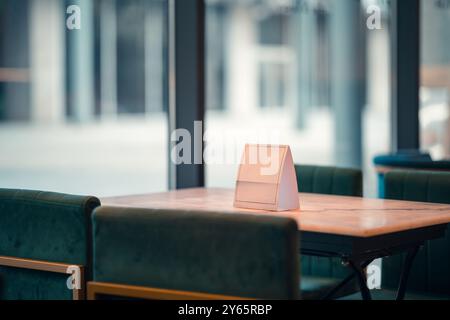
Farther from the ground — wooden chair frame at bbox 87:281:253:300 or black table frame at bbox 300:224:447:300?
black table frame at bbox 300:224:447:300

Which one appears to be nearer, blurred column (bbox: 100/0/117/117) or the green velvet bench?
the green velvet bench

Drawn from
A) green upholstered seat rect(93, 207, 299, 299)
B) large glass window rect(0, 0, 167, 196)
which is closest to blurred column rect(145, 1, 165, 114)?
large glass window rect(0, 0, 167, 196)

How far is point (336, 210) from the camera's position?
3096mm

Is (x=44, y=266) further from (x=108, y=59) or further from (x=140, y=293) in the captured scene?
(x=108, y=59)

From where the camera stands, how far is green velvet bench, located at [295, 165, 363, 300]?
3.70 metres

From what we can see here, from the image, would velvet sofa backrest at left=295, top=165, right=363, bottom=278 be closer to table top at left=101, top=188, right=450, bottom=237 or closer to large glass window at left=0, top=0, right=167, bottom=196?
table top at left=101, top=188, right=450, bottom=237

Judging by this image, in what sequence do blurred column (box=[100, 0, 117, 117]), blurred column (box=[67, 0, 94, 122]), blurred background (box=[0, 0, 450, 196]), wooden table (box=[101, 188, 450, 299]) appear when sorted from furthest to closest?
1. blurred column (box=[100, 0, 117, 117])
2. blurred column (box=[67, 0, 94, 122])
3. blurred background (box=[0, 0, 450, 196])
4. wooden table (box=[101, 188, 450, 299])

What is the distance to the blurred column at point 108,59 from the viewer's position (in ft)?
19.7

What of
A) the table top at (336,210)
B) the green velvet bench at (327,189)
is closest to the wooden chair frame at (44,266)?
the table top at (336,210)

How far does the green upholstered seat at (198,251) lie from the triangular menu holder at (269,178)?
32.5 inches

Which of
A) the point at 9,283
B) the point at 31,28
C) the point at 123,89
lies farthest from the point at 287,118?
the point at 9,283

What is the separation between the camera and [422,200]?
11.5 ft

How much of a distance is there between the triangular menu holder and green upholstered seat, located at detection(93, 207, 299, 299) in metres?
0.82
